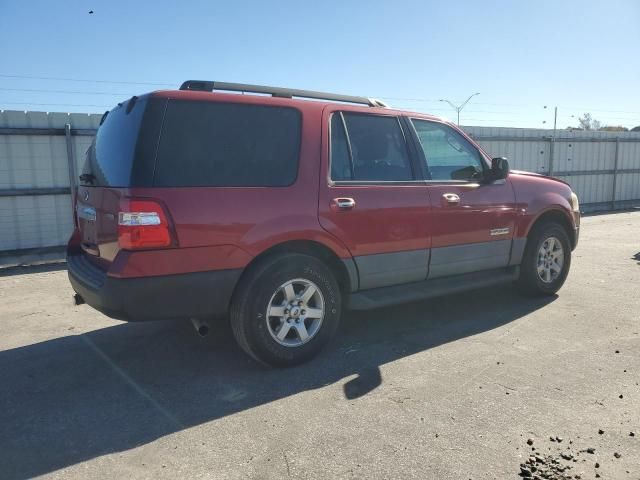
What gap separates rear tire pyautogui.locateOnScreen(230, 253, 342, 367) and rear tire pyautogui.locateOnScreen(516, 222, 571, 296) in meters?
2.52

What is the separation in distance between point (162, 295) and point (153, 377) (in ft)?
2.65

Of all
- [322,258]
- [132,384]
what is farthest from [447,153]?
[132,384]

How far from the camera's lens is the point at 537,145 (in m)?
14.7

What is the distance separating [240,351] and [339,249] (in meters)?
1.19

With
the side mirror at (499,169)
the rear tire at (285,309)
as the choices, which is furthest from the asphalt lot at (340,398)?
the side mirror at (499,169)

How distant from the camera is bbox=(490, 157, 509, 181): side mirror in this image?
16.2 feet

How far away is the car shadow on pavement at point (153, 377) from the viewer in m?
2.88

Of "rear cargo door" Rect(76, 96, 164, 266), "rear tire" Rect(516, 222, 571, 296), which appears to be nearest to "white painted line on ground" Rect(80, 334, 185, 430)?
"rear cargo door" Rect(76, 96, 164, 266)

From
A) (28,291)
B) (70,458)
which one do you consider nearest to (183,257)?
(70,458)

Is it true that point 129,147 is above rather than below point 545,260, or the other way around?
above

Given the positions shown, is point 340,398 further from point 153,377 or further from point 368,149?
point 368,149

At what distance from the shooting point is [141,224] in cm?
314

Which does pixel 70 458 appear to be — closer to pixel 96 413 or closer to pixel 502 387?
pixel 96 413

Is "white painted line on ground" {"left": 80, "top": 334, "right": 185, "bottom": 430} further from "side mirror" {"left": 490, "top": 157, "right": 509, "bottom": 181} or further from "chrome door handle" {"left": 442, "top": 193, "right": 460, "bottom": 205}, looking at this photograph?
"side mirror" {"left": 490, "top": 157, "right": 509, "bottom": 181}
